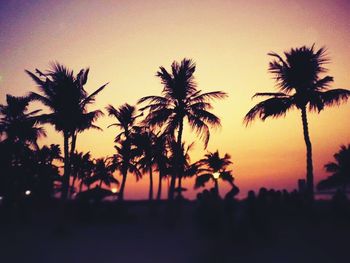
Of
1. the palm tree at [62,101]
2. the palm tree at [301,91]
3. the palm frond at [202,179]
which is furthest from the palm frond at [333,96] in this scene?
the palm frond at [202,179]

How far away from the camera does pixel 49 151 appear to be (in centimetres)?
3744

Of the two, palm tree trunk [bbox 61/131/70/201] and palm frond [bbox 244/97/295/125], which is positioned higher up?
palm frond [bbox 244/97/295/125]

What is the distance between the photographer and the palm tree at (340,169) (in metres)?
38.8

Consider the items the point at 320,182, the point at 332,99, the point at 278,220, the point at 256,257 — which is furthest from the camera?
the point at 320,182

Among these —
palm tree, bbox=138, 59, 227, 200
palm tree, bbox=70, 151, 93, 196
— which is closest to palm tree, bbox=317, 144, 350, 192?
palm tree, bbox=138, 59, 227, 200

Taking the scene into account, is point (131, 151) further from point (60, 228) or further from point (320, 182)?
point (320, 182)

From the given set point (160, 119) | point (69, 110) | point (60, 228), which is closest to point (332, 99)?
point (160, 119)

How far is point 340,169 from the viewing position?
3966cm

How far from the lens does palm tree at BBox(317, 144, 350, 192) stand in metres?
38.8

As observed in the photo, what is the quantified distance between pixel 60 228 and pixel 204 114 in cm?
1011

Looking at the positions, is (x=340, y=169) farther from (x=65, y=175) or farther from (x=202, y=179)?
(x=65, y=175)

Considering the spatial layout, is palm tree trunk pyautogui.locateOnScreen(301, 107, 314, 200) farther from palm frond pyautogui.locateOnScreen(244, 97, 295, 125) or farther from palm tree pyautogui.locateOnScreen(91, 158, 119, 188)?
palm tree pyautogui.locateOnScreen(91, 158, 119, 188)

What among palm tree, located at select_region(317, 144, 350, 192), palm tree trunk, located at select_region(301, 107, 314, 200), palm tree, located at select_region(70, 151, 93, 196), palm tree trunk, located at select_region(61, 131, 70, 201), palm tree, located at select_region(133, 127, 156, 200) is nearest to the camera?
palm tree trunk, located at select_region(61, 131, 70, 201)

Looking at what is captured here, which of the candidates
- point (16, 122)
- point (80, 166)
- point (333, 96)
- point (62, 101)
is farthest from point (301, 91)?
point (80, 166)
